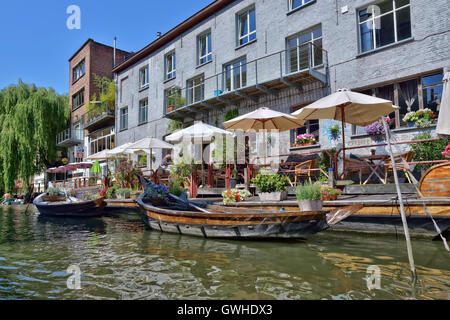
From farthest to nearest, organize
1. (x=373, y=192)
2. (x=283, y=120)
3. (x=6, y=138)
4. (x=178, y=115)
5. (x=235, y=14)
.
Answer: (x=6, y=138) < (x=178, y=115) < (x=235, y=14) < (x=283, y=120) < (x=373, y=192)

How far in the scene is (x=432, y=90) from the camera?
1025cm

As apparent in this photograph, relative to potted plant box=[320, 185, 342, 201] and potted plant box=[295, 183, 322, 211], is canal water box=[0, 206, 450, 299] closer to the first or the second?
potted plant box=[295, 183, 322, 211]

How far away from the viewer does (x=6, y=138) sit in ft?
82.7

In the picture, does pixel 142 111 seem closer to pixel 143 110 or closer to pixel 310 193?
pixel 143 110

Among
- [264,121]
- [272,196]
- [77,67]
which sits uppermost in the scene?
[77,67]

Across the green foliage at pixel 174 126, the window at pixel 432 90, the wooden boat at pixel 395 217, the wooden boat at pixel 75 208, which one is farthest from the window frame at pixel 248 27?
the wooden boat at pixel 395 217

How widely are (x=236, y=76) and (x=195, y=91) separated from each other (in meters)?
3.30

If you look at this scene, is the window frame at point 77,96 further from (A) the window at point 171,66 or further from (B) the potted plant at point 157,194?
(B) the potted plant at point 157,194

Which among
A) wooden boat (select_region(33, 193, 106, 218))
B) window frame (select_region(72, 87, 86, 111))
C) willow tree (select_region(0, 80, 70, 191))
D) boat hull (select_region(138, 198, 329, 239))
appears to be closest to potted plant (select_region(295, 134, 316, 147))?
boat hull (select_region(138, 198, 329, 239))

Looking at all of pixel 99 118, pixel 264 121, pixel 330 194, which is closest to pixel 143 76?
pixel 99 118

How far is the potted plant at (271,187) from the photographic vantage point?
844 centimetres
